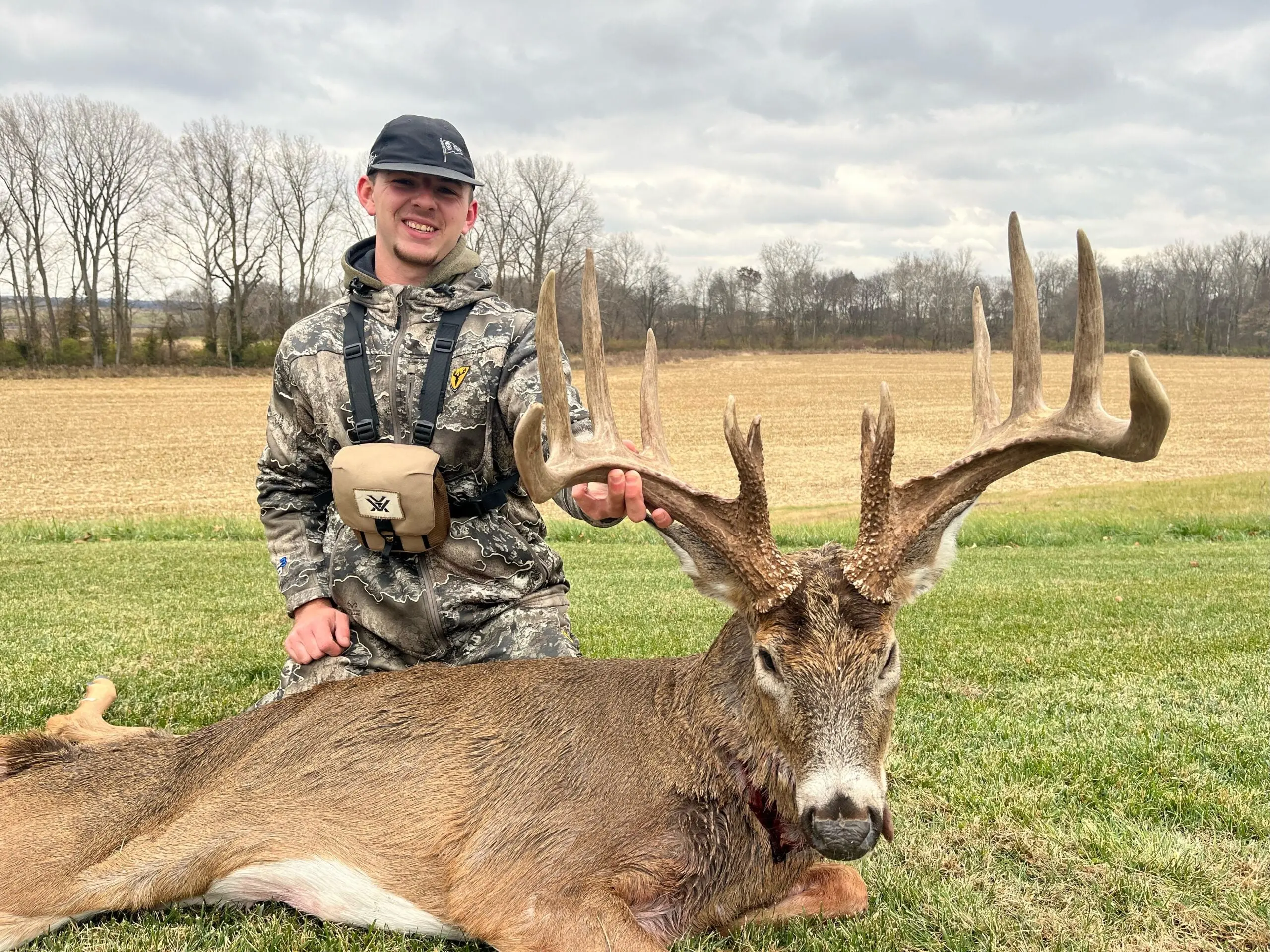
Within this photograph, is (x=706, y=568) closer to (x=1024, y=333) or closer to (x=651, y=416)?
(x=651, y=416)

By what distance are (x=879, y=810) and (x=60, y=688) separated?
5386 mm

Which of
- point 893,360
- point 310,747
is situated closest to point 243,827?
point 310,747

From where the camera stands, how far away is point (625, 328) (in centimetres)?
8138

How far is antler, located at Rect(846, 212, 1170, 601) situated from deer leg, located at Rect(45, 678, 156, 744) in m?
3.10

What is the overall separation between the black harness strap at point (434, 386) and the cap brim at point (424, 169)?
2.55 ft

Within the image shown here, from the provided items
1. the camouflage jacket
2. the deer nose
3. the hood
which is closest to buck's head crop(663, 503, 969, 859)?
the deer nose

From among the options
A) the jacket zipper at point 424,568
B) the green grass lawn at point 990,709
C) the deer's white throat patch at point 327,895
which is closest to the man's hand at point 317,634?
the jacket zipper at point 424,568

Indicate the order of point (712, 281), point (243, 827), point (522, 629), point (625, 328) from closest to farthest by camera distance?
point (243, 827)
point (522, 629)
point (625, 328)
point (712, 281)

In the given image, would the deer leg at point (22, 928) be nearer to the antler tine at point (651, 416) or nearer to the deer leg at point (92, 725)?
the deer leg at point (92, 725)

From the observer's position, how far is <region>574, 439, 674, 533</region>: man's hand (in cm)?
355

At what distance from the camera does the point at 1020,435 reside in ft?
11.0

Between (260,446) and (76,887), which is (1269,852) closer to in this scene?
(76,887)

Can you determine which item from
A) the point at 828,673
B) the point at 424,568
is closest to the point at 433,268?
the point at 424,568

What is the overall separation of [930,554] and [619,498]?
1168 millimetres
